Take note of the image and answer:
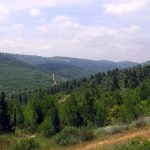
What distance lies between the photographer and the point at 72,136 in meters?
18.0

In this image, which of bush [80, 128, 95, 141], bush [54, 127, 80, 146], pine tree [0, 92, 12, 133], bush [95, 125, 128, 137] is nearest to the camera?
bush [54, 127, 80, 146]

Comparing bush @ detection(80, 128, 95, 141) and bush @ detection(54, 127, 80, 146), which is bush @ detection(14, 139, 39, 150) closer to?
bush @ detection(54, 127, 80, 146)

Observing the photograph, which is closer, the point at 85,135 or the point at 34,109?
the point at 85,135

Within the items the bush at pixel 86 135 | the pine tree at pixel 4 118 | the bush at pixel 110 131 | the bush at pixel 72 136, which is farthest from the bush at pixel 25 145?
the pine tree at pixel 4 118

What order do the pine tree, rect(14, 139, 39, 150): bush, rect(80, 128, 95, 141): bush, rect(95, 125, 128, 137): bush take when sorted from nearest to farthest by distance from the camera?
rect(14, 139, 39, 150): bush, rect(80, 128, 95, 141): bush, rect(95, 125, 128, 137): bush, the pine tree

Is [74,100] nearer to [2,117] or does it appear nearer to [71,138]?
[2,117]

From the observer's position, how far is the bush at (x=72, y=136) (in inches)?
693

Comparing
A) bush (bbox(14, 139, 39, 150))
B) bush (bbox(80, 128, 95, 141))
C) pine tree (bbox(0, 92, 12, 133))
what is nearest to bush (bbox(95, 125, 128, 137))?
bush (bbox(80, 128, 95, 141))

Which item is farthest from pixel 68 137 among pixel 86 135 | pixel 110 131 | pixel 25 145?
pixel 25 145

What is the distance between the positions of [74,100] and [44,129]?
560 inches

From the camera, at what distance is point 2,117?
45.6 m

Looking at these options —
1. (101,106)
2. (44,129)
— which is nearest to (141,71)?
(101,106)

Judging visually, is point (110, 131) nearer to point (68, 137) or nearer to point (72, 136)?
point (72, 136)

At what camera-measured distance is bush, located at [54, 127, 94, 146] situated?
17609 mm
